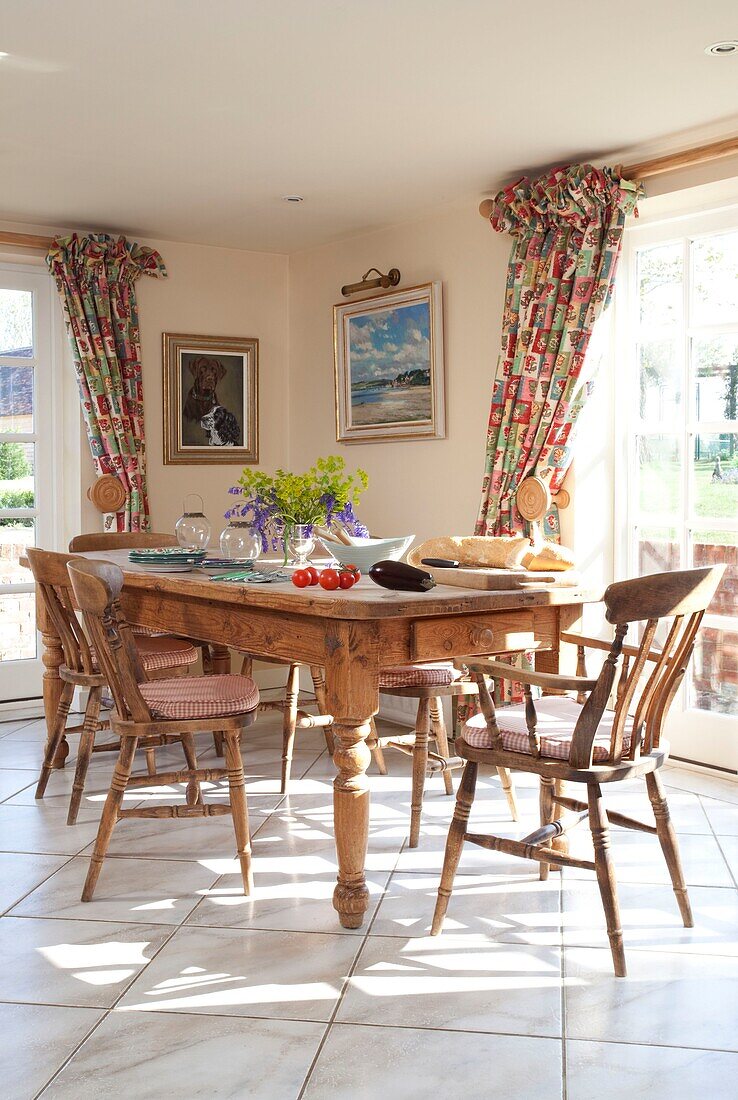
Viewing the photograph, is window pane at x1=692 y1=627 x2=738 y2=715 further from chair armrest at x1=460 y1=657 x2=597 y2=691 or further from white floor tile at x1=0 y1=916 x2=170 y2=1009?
white floor tile at x1=0 y1=916 x2=170 y2=1009

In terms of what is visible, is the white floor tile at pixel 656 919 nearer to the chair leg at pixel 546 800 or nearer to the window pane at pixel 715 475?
the chair leg at pixel 546 800

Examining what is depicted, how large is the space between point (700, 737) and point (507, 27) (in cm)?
274

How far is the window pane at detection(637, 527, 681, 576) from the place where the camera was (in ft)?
14.2

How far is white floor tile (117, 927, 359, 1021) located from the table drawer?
2.55 ft

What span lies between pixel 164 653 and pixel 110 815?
100cm

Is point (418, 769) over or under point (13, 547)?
under

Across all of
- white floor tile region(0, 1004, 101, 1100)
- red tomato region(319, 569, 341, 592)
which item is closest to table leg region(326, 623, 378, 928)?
red tomato region(319, 569, 341, 592)

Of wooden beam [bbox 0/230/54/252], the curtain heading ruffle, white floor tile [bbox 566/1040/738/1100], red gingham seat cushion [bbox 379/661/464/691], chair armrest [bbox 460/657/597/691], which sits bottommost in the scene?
white floor tile [bbox 566/1040/738/1100]

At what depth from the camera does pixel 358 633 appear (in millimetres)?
2648

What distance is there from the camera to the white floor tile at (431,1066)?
2020 mm

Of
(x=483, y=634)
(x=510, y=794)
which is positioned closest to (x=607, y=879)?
(x=483, y=634)

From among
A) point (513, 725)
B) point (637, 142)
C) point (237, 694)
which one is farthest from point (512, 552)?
point (637, 142)

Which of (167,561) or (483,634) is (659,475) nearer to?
(483,634)

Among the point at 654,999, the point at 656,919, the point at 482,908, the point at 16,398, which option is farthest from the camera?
the point at 16,398
